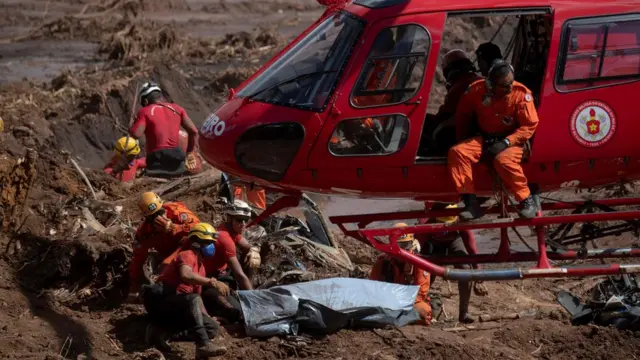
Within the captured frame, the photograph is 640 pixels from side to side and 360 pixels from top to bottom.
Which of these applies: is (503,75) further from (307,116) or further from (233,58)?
(233,58)

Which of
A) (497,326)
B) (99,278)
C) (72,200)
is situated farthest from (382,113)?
(72,200)

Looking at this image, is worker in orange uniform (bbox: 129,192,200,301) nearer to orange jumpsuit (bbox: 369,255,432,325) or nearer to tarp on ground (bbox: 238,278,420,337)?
tarp on ground (bbox: 238,278,420,337)

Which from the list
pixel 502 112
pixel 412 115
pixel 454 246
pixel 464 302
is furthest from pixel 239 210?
pixel 502 112

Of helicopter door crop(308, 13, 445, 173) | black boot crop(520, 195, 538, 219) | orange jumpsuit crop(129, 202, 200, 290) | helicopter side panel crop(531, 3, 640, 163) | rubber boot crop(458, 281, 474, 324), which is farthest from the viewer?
rubber boot crop(458, 281, 474, 324)

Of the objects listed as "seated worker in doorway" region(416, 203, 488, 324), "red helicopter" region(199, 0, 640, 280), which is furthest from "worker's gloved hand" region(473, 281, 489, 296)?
"red helicopter" region(199, 0, 640, 280)

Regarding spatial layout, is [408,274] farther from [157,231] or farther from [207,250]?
[157,231]

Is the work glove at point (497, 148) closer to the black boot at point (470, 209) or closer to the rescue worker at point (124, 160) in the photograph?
the black boot at point (470, 209)

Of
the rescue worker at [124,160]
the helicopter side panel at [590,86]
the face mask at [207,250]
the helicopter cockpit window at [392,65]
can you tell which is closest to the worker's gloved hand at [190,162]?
the rescue worker at [124,160]

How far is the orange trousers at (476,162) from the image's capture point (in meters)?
10.5

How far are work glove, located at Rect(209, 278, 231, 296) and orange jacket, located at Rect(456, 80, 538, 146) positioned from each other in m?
2.50

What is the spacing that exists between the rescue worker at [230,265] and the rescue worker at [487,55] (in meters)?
2.67

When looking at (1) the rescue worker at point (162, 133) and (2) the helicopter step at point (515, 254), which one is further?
(1) the rescue worker at point (162, 133)

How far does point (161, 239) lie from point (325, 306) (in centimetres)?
177

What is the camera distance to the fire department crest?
1065 cm
